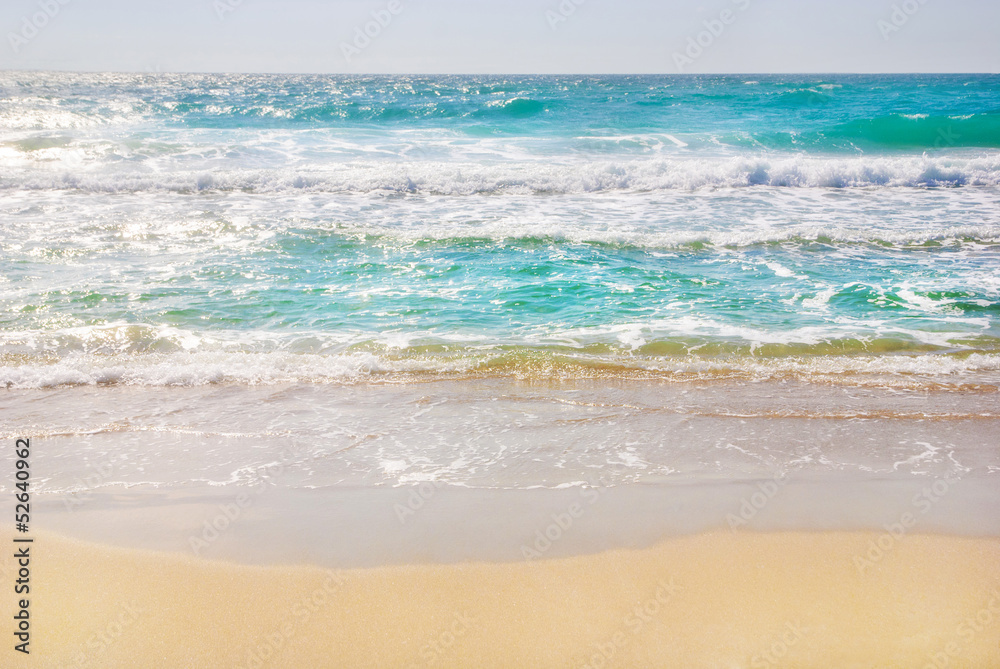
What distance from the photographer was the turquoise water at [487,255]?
20.3 ft

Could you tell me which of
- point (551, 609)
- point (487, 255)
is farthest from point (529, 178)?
point (551, 609)

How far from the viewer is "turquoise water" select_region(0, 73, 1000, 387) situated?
6.18 meters

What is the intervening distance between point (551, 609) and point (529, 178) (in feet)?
46.9

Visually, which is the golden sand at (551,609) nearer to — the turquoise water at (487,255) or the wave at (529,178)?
the turquoise water at (487,255)

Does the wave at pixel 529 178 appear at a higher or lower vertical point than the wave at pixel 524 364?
higher

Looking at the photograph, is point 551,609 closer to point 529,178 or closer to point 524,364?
point 524,364

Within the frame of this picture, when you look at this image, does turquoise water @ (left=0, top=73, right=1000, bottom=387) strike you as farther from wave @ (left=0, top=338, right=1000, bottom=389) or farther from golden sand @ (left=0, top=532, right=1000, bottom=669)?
golden sand @ (left=0, top=532, right=1000, bottom=669)

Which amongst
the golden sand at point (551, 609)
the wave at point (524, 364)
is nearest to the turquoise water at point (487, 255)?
the wave at point (524, 364)

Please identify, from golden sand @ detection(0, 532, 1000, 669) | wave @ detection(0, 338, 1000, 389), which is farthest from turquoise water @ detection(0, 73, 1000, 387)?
golden sand @ detection(0, 532, 1000, 669)

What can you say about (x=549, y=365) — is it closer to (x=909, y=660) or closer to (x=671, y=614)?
(x=671, y=614)

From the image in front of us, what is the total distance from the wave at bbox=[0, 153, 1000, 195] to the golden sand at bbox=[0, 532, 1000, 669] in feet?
42.4

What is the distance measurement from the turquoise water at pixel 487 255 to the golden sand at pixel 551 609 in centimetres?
258

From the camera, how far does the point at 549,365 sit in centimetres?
586

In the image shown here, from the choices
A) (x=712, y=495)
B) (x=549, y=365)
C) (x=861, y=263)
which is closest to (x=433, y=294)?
(x=549, y=365)
